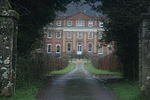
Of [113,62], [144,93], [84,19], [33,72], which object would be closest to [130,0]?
[33,72]

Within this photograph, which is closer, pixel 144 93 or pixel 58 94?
pixel 144 93

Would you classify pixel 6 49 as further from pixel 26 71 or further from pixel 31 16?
pixel 31 16

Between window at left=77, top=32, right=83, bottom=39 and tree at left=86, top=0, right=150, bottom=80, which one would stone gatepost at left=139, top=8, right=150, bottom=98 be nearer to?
tree at left=86, top=0, right=150, bottom=80

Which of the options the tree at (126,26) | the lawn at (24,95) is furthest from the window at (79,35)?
the lawn at (24,95)

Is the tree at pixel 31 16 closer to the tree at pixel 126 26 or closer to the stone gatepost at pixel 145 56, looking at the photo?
the tree at pixel 126 26

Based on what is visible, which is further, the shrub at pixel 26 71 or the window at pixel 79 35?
the window at pixel 79 35

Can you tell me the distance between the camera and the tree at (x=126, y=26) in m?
25.0

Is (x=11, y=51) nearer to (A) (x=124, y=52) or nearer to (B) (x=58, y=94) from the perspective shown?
(B) (x=58, y=94)

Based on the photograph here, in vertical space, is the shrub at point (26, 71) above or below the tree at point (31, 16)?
below

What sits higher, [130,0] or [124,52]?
[130,0]

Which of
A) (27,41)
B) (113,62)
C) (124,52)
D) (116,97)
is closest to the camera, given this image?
(116,97)

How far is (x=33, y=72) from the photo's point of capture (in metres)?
26.6

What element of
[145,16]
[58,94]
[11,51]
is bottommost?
[58,94]

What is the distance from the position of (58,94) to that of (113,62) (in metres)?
31.1
